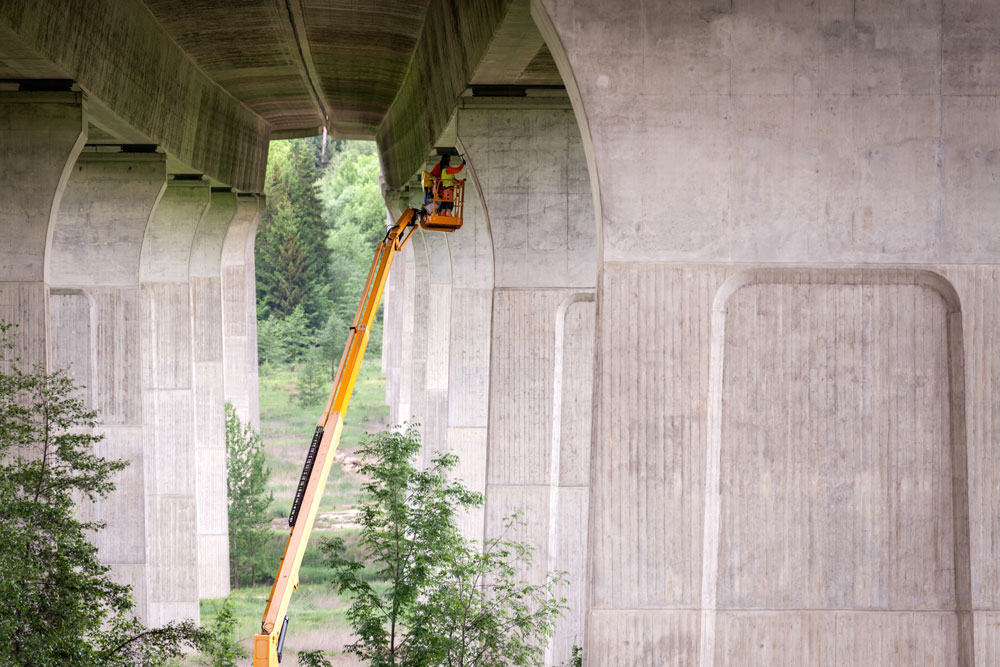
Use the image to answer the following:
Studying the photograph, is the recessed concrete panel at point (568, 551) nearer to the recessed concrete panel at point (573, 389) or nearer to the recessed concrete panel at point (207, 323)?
the recessed concrete panel at point (573, 389)

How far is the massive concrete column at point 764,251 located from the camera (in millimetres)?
11094

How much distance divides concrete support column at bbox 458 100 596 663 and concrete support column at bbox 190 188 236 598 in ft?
53.0

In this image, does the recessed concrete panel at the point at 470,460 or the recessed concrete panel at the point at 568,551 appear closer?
the recessed concrete panel at the point at 568,551

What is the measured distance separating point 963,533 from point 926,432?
98 centimetres

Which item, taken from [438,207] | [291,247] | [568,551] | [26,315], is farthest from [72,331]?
[291,247]

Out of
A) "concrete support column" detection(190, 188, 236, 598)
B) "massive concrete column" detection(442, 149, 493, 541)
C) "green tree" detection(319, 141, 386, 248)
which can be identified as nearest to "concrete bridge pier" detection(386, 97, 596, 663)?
"massive concrete column" detection(442, 149, 493, 541)

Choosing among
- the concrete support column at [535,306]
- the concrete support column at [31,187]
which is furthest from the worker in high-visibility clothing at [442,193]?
the concrete support column at [31,187]

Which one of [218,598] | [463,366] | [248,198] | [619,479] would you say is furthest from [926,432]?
[248,198]

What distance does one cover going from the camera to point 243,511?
3759 centimetres

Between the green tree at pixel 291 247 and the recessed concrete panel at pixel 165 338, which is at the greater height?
the green tree at pixel 291 247

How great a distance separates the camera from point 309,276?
82.5 m

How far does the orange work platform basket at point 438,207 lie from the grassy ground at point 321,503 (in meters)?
11.0

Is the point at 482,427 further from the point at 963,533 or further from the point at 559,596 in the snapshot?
the point at 963,533

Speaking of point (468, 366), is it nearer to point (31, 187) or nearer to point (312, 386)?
point (31, 187)
